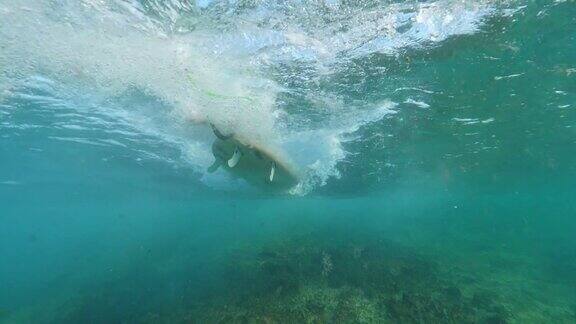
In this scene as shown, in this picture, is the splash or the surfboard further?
the surfboard

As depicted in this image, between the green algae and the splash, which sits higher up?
the splash

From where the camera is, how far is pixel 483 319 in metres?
11.4

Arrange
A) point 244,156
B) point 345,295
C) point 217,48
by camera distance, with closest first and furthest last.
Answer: point 217,48
point 345,295
point 244,156

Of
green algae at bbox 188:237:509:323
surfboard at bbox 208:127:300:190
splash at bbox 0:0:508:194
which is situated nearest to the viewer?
splash at bbox 0:0:508:194

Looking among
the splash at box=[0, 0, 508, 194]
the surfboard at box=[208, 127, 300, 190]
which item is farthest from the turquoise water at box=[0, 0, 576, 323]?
the surfboard at box=[208, 127, 300, 190]

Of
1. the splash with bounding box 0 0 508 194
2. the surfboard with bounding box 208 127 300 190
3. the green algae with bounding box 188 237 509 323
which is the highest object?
the splash with bounding box 0 0 508 194

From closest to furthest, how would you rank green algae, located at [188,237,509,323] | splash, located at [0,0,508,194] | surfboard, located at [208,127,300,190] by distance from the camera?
splash, located at [0,0,508,194], green algae, located at [188,237,509,323], surfboard, located at [208,127,300,190]

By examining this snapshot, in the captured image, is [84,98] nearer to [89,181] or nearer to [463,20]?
[463,20]

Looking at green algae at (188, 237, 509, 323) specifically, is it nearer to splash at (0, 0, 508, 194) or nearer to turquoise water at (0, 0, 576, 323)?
turquoise water at (0, 0, 576, 323)

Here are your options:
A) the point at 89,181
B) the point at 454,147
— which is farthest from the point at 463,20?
the point at 89,181

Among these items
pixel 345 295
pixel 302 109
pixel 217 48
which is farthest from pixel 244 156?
pixel 345 295

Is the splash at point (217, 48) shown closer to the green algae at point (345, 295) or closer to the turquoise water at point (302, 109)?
the turquoise water at point (302, 109)

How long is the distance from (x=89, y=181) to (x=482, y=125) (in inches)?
1586

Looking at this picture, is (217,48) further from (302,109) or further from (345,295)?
(345,295)
